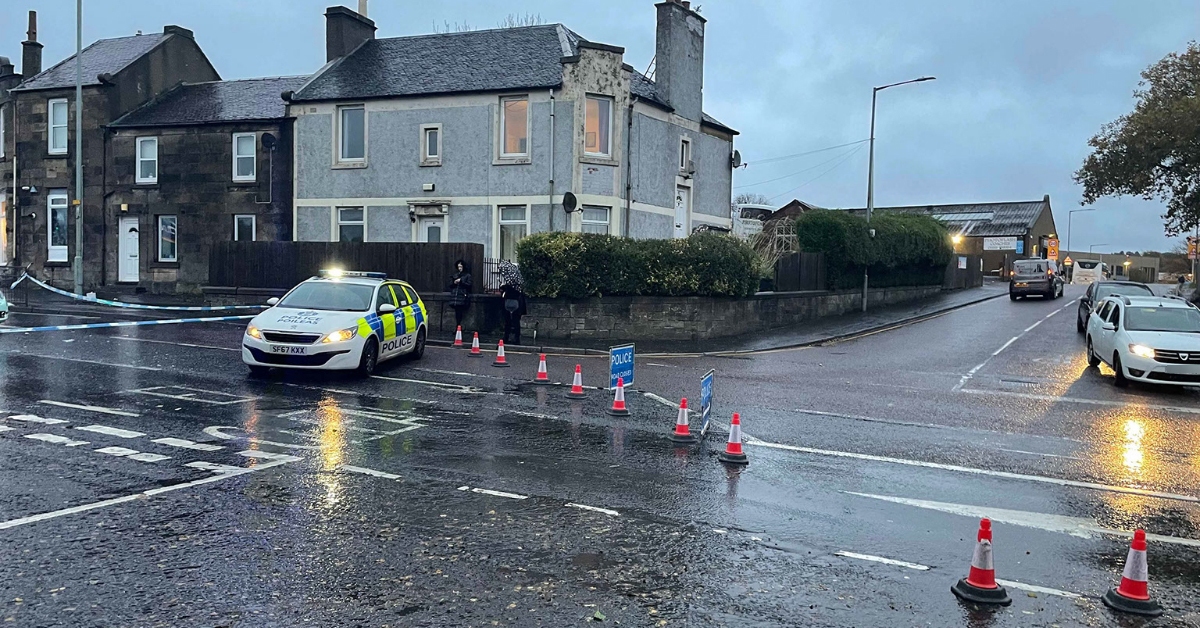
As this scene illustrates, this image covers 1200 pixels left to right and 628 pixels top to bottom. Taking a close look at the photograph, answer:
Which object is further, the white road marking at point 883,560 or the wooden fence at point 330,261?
the wooden fence at point 330,261

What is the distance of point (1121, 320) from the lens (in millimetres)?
16281

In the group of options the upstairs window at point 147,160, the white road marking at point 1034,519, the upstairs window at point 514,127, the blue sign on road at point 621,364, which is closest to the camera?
the white road marking at point 1034,519

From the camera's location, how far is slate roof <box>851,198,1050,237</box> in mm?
77438

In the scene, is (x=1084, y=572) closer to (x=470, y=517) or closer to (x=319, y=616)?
(x=470, y=517)

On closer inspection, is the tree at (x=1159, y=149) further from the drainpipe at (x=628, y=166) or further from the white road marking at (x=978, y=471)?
the white road marking at (x=978, y=471)

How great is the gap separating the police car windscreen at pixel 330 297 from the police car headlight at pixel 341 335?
2.58ft

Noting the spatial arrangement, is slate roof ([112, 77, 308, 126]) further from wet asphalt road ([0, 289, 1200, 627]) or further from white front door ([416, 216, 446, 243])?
wet asphalt road ([0, 289, 1200, 627])

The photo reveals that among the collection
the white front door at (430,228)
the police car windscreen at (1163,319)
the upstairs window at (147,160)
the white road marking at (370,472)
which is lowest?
the white road marking at (370,472)

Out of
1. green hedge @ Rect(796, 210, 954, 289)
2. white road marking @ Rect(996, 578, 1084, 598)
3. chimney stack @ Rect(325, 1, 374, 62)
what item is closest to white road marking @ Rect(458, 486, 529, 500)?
white road marking @ Rect(996, 578, 1084, 598)

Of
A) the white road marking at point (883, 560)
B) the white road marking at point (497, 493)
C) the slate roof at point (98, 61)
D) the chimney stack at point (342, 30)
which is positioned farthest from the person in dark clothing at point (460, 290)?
the slate roof at point (98, 61)

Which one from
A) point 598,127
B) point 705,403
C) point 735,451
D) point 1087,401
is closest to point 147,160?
point 598,127

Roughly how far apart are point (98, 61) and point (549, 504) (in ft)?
109

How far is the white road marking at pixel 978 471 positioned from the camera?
803 cm

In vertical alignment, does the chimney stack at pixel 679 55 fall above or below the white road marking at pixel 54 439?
above
